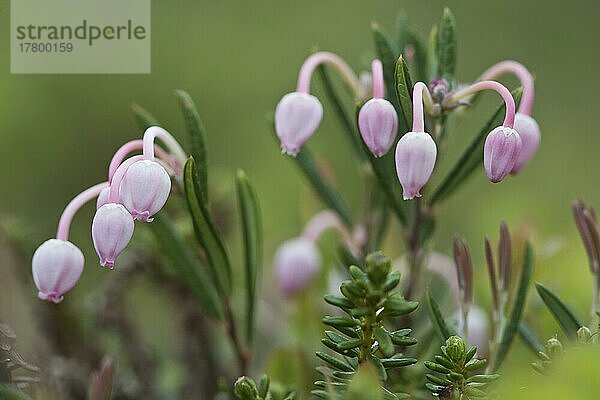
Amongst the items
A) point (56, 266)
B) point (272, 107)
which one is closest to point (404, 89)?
point (56, 266)

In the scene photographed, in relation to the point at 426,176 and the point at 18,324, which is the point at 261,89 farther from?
the point at 426,176

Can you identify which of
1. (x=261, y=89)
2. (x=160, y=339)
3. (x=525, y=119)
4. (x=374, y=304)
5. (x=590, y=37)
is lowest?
(x=160, y=339)

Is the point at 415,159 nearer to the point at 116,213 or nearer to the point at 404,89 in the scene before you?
the point at 404,89

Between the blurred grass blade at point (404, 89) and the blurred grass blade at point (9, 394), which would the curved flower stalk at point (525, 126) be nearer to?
the blurred grass blade at point (404, 89)

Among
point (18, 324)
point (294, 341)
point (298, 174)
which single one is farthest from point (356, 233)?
point (298, 174)

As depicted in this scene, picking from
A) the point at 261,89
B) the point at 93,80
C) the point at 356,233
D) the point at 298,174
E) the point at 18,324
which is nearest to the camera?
the point at 356,233
